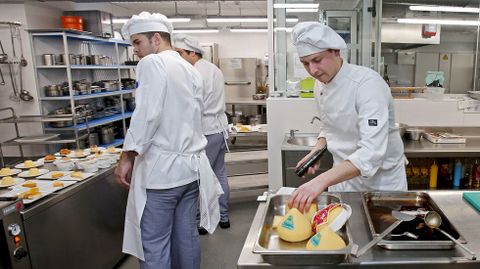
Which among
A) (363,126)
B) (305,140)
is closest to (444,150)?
(305,140)

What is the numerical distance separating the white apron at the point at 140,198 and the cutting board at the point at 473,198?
1165 millimetres

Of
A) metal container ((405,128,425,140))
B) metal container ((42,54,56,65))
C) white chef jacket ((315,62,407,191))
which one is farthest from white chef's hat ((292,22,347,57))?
metal container ((42,54,56,65))

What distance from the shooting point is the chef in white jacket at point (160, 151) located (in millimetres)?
1633

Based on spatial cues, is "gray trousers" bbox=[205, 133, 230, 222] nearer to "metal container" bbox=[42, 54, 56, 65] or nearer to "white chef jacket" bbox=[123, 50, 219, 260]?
"white chef jacket" bbox=[123, 50, 219, 260]

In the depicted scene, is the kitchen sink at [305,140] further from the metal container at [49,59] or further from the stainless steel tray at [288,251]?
the metal container at [49,59]

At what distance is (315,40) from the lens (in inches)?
51.1

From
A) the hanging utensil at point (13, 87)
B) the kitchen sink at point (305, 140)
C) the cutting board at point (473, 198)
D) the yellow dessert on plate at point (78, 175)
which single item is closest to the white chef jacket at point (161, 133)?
the yellow dessert on plate at point (78, 175)

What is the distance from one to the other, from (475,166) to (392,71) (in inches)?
108

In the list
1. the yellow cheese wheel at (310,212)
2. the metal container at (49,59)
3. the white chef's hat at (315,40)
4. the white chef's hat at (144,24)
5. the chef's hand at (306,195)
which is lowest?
the yellow cheese wheel at (310,212)

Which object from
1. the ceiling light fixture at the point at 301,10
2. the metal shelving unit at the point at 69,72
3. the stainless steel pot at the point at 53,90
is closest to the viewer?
the ceiling light fixture at the point at 301,10

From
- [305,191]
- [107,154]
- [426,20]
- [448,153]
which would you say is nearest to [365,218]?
[305,191]

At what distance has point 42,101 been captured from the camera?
486 cm

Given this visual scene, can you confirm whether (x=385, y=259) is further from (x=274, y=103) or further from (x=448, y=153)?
(x=274, y=103)

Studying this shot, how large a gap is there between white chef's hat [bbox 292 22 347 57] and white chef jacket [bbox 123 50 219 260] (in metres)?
0.64
